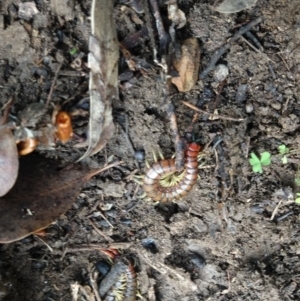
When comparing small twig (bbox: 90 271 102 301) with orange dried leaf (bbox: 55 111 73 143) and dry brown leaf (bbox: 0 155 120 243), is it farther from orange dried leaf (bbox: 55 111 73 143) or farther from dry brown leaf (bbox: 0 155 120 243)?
orange dried leaf (bbox: 55 111 73 143)

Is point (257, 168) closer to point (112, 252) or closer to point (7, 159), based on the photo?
point (112, 252)

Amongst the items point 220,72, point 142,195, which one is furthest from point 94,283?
point 220,72

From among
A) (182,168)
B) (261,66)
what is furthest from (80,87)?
(261,66)

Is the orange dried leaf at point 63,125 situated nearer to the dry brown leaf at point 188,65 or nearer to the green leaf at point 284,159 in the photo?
the dry brown leaf at point 188,65

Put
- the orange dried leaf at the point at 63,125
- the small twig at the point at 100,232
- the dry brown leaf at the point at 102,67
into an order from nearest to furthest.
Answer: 1. the dry brown leaf at the point at 102,67
2. the orange dried leaf at the point at 63,125
3. the small twig at the point at 100,232

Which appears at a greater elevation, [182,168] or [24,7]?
[24,7]

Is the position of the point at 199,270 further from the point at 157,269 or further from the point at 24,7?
the point at 24,7

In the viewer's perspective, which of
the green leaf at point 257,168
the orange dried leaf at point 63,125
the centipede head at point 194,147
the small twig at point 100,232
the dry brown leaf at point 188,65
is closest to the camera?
the orange dried leaf at point 63,125

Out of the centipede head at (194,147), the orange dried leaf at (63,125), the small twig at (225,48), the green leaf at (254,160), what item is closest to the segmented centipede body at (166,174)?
the centipede head at (194,147)
